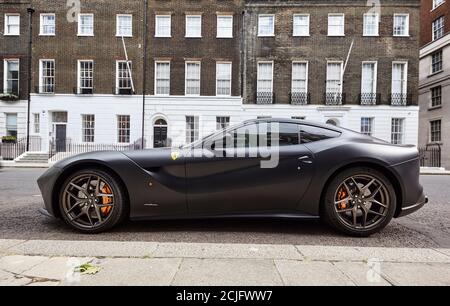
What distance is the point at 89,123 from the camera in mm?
18656

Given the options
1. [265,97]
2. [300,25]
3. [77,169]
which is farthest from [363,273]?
[300,25]

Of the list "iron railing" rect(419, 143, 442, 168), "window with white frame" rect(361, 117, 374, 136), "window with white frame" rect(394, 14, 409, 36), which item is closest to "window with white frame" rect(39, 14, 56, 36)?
"window with white frame" rect(361, 117, 374, 136)

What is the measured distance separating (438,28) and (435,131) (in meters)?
8.38

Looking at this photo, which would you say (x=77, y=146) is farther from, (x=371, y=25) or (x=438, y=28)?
(x=438, y=28)

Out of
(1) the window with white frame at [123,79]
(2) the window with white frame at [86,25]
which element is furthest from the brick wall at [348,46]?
(2) the window with white frame at [86,25]

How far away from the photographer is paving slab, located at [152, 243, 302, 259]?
8.04ft

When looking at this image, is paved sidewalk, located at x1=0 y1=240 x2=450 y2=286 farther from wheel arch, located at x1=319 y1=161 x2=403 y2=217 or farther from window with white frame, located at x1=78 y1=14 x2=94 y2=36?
window with white frame, located at x1=78 y1=14 x2=94 y2=36

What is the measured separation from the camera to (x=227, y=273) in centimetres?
208

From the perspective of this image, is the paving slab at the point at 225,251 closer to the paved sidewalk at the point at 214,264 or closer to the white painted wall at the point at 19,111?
the paved sidewalk at the point at 214,264

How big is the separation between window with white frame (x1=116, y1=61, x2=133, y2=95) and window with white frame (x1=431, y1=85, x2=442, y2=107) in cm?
2371

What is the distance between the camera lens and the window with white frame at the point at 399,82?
59.6 feet

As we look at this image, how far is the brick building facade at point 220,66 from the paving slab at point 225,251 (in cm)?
1573
